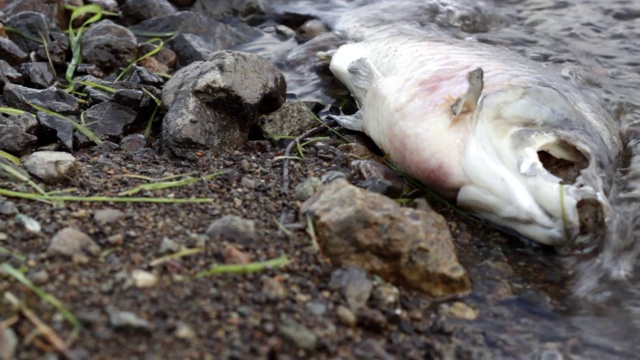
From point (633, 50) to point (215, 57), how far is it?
11.4 ft

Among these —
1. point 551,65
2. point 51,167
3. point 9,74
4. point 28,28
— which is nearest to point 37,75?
point 9,74

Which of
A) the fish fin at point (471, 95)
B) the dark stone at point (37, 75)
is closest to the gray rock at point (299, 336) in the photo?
the fish fin at point (471, 95)

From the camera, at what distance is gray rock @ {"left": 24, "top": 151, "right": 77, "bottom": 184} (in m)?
3.43

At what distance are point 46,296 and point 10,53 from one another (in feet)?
10.6

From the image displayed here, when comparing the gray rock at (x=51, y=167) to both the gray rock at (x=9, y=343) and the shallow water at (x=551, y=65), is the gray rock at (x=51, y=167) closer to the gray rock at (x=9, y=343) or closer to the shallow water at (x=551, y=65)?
the gray rock at (x=9, y=343)

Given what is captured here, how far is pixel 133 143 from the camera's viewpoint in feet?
13.8

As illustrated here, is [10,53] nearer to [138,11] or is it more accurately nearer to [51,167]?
[138,11]

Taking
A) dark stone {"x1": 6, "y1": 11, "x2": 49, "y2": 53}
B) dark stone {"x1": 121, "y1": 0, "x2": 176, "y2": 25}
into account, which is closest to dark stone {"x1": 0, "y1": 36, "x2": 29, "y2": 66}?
dark stone {"x1": 6, "y1": 11, "x2": 49, "y2": 53}

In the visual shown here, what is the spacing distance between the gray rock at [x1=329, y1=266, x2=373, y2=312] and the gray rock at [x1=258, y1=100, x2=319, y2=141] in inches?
63.0

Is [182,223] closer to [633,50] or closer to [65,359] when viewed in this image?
[65,359]

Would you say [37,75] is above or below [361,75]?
below

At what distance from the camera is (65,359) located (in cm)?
229

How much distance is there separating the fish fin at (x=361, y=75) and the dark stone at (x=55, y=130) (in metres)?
1.84

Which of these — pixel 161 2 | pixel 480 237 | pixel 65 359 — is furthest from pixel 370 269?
pixel 161 2
